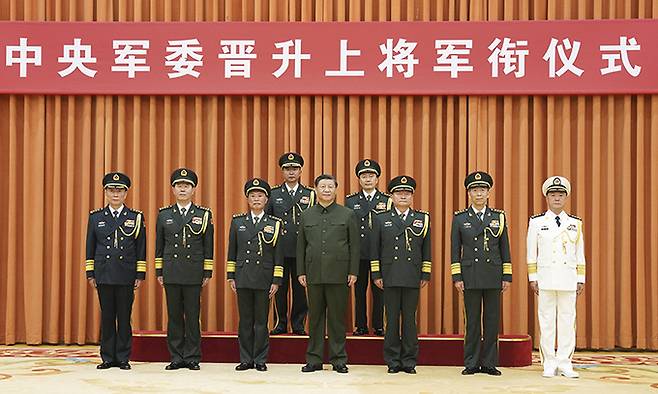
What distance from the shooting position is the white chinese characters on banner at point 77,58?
713cm

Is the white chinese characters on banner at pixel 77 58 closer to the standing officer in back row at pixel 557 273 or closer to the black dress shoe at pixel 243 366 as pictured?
the black dress shoe at pixel 243 366

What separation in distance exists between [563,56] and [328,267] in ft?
8.48

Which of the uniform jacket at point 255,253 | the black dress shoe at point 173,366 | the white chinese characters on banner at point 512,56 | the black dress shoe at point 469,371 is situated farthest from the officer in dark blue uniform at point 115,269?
the white chinese characters on banner at point 512,56

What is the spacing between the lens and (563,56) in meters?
6.96

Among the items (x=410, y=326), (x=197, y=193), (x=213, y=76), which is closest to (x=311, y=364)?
(x=410, y=326)

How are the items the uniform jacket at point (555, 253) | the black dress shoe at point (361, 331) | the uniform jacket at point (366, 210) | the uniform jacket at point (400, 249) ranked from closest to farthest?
the uniform jacket at point (555, 253)
the uniform jacket at point (400, 249)
the uniform jacket at point (366, 210)
the black dress shoe at point (361, 331)

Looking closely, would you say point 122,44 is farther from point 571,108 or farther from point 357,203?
point 571,108

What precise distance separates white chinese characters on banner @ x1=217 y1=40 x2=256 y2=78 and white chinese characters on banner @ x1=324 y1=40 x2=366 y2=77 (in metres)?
0.62

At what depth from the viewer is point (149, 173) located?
23.9ft

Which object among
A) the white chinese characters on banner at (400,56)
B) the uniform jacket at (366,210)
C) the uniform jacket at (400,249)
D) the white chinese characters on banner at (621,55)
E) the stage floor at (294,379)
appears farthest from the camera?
the white chinese characters on banner at (400,56)

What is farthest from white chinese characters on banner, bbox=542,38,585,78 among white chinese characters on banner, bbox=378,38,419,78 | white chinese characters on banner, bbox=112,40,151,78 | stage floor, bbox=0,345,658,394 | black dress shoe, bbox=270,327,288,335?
white chinese characters on banner, bbox=112,40,151,78

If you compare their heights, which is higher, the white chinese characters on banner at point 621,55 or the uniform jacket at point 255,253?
the white chinese characters on banner at point 621,55

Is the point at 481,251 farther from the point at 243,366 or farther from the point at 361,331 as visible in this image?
the point at 243,366

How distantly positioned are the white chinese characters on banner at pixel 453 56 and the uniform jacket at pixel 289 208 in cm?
149
